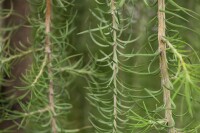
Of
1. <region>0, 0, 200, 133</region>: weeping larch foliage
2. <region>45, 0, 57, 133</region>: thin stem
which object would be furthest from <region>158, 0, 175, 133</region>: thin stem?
<region>45, 0, 57, 133</region>: thin stem

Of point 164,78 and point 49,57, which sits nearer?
point 164,78

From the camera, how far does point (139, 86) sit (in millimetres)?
619

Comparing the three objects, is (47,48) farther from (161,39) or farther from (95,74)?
(161,39)

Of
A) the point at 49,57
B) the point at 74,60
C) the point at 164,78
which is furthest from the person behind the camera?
the point at 74,60

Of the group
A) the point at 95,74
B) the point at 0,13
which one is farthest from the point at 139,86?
the point at 0,13

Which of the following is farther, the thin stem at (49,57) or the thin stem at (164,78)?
the thin stem at (49,57)

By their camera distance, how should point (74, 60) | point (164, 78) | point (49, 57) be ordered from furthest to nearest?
point (74, 60), point (49, 57), point (164, 78)

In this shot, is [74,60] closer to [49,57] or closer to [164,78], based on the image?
[49,57]

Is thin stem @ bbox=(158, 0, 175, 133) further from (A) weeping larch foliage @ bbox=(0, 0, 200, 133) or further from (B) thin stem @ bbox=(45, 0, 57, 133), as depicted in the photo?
(B) thin stem @ bbox=(45, 0, 57, 133)

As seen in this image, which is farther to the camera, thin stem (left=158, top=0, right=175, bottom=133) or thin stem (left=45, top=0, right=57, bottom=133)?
thin stem (left=45, top=0, right=57, bottom=133)

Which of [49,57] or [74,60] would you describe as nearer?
[49,57]

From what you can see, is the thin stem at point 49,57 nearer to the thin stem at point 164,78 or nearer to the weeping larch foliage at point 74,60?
the weeping larch foliage at point 74,60

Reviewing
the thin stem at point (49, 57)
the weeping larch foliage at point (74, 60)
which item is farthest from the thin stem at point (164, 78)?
the thin stem at point (49, 57)

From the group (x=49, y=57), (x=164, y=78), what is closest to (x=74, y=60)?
(x=49, y=57)
